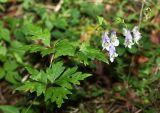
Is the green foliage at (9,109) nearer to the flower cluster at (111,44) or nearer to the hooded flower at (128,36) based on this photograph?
the flower cluster at (111,44)

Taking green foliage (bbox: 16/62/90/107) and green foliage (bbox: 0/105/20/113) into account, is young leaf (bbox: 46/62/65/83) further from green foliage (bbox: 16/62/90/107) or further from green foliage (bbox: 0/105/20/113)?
green foliage (bbox: 0/105/20/113)

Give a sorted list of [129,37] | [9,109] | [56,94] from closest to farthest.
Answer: [56,94] → [129,37] → [9,109]

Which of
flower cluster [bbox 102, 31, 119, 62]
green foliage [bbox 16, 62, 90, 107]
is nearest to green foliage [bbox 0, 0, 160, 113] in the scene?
green foliage [bbox 16, 62, 90, 107]

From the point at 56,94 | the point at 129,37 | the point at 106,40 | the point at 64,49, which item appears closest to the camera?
the point at 56,94

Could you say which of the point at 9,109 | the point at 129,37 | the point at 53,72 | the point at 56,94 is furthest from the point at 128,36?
the point at 9,109

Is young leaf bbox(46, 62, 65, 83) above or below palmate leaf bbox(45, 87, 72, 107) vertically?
above

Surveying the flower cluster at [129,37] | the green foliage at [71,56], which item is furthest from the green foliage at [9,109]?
the flower cluster at [129,37]

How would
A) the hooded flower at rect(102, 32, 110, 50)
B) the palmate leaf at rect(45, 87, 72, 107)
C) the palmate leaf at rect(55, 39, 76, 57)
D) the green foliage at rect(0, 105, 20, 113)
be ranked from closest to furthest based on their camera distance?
the palmate leaf at rect(45, 87, 72, 107) → the palmate leaf at rect(55, 39, 76, 57) → the hooded flower at rect(102, 32, 110, 50) → the green foliage at rect(0, 105, 20, 113)

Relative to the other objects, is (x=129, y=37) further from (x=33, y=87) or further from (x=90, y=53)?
(x=33, y=87)

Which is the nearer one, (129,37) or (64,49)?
(64,49)

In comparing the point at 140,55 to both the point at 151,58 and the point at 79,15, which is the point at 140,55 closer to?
the point at 151,58

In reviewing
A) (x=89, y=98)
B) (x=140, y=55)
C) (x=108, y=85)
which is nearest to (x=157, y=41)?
(x=140, y=55)
